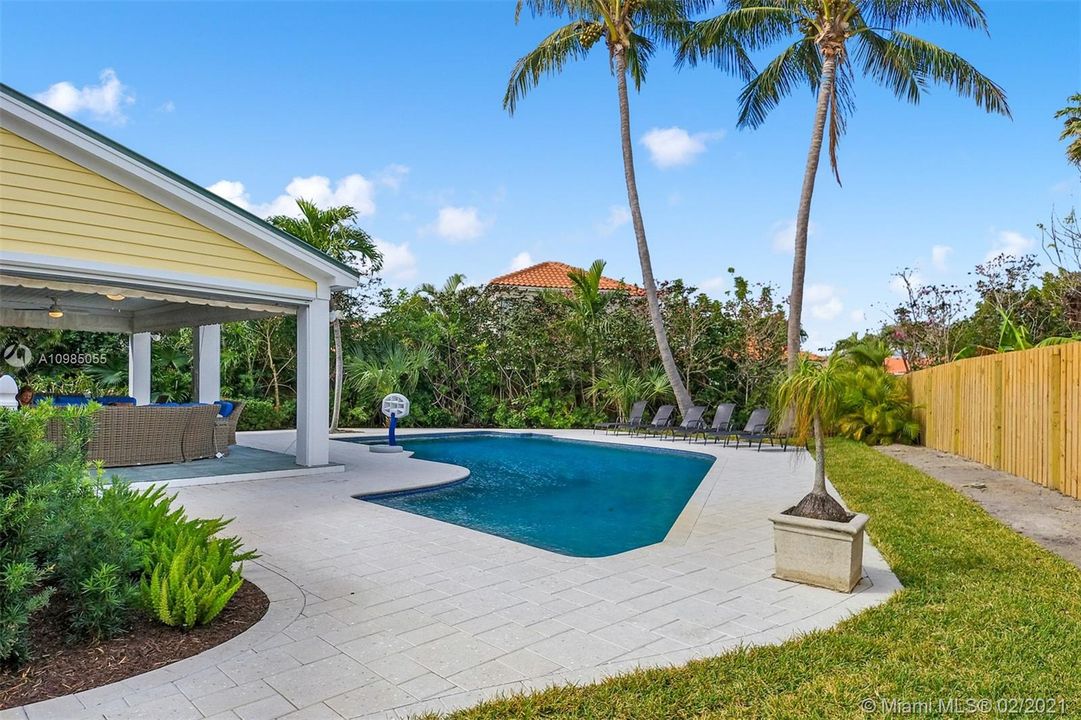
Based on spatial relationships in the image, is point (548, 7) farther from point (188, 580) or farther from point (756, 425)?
point (188, 580)

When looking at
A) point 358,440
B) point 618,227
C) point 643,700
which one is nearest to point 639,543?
point 643,700

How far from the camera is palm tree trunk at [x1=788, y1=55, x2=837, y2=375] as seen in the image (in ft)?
53.4

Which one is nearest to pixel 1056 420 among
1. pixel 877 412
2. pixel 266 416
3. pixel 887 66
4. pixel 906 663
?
pixel 906 663

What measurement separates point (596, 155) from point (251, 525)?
1587 centimetres

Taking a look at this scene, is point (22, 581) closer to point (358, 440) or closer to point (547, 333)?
point (358, 440)

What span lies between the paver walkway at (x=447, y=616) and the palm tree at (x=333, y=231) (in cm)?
1026

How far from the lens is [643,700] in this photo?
3.07m

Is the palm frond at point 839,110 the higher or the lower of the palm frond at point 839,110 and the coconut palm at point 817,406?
the higher

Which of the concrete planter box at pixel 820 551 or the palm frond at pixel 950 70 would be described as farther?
the palm frond at pixel 950 70

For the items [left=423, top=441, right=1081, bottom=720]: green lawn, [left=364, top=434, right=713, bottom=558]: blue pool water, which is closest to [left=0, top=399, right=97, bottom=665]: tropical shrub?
[left=423, top=441, right=1081, bottom=720]: green lawn

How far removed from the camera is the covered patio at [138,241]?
25.6 ft

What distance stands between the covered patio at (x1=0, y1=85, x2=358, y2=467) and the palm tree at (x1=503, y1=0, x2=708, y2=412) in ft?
31.4

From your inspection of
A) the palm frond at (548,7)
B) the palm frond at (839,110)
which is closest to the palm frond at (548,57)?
the palm frond at (548,7)

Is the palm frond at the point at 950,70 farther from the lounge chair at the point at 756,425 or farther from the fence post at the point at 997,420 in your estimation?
the lounge chair at the point at 756,425
